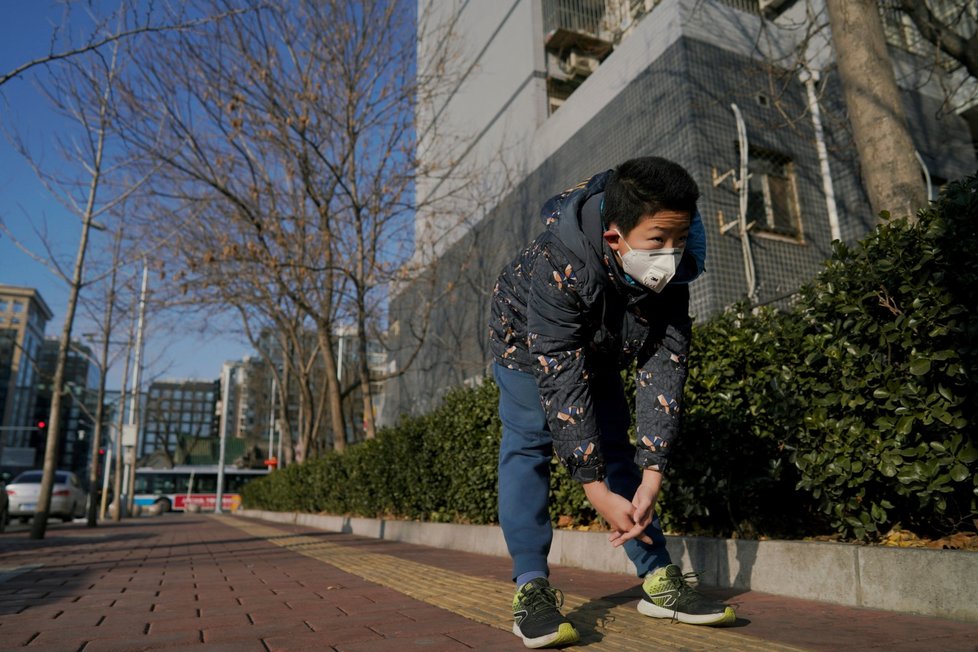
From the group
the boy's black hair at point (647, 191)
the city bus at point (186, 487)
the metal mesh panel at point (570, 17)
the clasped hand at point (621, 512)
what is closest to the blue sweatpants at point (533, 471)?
the clasped hand at point (621, 512)

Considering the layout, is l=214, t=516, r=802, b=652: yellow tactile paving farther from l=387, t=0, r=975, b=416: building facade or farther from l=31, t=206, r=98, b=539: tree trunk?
l=31, t=206, r=98, b=539: tree trunk

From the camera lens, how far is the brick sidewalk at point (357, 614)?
216 centimetres

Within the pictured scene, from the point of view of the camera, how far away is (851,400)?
2.81 meters

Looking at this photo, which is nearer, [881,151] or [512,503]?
[512,503]

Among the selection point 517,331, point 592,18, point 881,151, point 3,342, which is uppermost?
point 3,342

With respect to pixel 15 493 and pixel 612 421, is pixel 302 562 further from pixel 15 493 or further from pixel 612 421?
pixel 15 493

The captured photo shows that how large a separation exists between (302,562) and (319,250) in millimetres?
7808

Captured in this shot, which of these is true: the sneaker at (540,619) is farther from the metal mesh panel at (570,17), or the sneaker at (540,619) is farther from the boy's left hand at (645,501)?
the metal mesh panel at (570,17)

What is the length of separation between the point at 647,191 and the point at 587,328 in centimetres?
48

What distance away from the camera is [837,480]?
9.20 ft

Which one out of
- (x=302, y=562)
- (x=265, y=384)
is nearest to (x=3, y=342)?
(x=265, y=384)

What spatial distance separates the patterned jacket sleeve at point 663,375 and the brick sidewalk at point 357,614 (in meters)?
0.65

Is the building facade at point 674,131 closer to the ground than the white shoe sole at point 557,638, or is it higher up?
higher up

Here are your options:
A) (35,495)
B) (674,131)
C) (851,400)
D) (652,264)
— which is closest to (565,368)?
(652,264)
